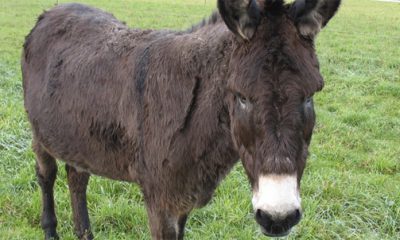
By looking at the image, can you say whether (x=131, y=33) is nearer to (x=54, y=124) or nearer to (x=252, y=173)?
(x=54, y=124)

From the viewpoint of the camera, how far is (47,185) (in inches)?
166

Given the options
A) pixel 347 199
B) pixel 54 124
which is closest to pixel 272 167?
pixel 54 124

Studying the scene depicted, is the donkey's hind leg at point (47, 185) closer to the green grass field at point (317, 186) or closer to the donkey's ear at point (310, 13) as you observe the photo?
the green grass field at point (317, 186)

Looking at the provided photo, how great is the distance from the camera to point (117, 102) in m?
3.13

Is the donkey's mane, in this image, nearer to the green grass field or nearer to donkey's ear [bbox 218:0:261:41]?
donkey's ear [bbox 218:0:261:41]

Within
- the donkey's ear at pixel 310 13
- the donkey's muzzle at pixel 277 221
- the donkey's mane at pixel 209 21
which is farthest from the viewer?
the donkey's mane at pixel 209 21

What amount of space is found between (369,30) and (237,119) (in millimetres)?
16018

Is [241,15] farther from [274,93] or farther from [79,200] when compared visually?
[79,200]

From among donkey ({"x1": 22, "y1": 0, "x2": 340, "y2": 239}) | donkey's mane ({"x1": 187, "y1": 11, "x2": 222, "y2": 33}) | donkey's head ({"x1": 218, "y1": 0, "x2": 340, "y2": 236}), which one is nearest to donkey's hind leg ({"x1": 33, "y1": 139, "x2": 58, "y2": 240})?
donkey ({"x1": 22, "y1": 0, "x2": 340, "y2": 239})

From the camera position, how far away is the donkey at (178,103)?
216 centimetres

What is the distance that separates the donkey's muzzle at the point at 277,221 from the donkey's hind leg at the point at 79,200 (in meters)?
2.37

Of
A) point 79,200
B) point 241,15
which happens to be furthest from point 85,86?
A: point 241,15

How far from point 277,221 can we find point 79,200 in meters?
2.53

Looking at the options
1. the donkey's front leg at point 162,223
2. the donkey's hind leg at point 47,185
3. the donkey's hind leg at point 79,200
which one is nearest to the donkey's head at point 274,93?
the donkey's front leg at point 162,223
